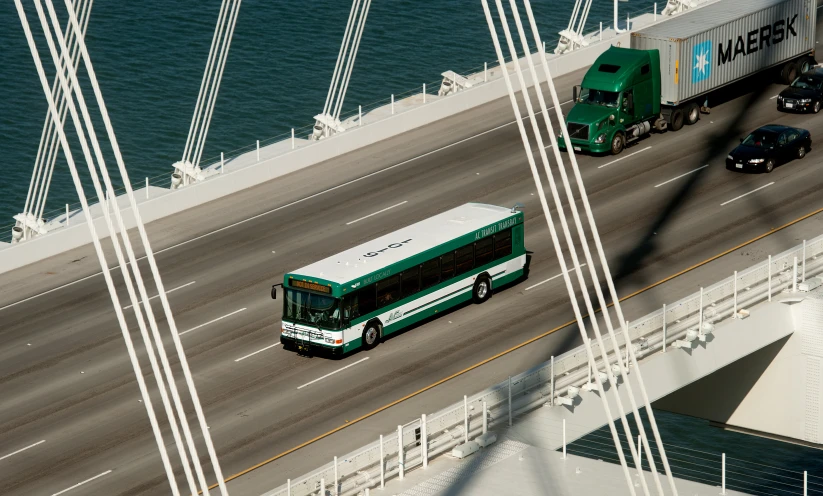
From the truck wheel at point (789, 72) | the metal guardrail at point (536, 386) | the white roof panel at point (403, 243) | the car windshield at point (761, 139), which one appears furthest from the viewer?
the truck wheel at point (789, 72)

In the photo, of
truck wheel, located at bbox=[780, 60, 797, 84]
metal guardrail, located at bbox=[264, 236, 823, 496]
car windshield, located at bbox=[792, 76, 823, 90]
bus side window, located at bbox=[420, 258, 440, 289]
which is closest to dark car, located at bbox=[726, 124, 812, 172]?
car windshield, located at bbox=[792, 76, 823, 90]

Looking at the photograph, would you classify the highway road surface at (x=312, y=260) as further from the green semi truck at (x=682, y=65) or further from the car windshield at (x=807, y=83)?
the car windshield at (x=807, y=83)

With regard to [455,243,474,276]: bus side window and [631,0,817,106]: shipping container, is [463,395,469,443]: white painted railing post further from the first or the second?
[631,0,817,106]: shipping container

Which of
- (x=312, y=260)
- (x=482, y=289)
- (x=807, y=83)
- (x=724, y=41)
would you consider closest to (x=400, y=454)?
(x=482, y=289)

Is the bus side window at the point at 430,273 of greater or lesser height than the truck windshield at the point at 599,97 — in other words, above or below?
below

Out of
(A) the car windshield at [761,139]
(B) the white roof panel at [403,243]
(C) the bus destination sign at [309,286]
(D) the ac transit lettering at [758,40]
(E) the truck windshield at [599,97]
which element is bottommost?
(A) the car windshield at [761,139]

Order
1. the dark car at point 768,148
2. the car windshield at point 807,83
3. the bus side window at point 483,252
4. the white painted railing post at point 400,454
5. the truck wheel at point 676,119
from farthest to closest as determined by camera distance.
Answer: the car windshield at point 807,83 → the truck wheel at point 676,119 → the dark car at point 768,148 → the bus side window at point 483,252 → the white painted railing post at point 400,454

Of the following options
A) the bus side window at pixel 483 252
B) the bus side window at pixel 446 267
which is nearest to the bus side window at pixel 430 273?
the bus side window at pixel 446 267
